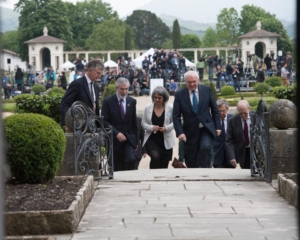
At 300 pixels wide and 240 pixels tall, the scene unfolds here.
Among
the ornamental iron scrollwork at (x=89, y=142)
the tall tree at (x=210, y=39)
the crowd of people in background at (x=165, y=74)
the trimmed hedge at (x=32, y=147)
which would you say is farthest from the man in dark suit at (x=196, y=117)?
the tall tree at (x=210, y=39)

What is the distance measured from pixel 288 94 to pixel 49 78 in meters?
31.7

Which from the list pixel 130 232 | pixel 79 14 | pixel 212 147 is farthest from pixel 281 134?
pixel 79 14

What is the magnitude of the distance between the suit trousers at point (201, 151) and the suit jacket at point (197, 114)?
0.06 metres

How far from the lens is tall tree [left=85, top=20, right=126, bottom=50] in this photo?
105 m

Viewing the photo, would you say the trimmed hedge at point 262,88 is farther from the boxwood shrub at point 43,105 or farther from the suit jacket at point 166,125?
the suit jacket at point 166,125

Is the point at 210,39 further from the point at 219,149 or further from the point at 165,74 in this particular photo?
the point at 219,149

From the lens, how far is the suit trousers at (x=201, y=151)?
30.0 ft

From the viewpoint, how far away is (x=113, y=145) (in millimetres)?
9398

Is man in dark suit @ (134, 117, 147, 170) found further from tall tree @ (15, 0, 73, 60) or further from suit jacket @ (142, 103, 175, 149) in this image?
tall tree @ (15, 0, 73, 60)

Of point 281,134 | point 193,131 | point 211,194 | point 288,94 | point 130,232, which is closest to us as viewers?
point 130,232

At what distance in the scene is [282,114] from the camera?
858 cm

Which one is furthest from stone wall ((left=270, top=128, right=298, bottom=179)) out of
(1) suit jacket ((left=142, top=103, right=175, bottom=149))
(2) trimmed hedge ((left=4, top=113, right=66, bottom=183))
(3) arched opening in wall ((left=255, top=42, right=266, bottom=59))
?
(3) arched opening in wall ((left=255, top=42, right=266, bottom=59))

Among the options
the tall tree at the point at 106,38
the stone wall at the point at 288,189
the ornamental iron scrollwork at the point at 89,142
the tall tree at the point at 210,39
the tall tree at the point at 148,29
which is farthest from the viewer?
the tall tree at the point at 148,29

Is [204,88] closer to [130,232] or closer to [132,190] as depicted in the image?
[132,190]
